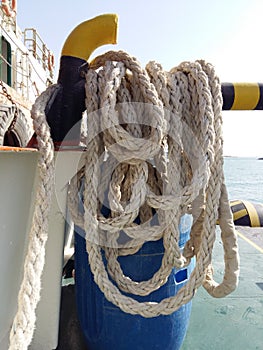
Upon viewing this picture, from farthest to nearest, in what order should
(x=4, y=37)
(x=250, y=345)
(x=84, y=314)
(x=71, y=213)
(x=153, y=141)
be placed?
(x=4, y=37)
(x=250, y=345)
(x=84, y=314)
(x=71, y=213)
(x=153, y=141)

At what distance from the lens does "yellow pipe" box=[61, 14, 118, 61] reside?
101 centimetres

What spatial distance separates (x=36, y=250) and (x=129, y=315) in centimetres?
52

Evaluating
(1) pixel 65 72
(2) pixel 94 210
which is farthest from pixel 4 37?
(2) pixel 94 210

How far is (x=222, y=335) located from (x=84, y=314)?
82cm

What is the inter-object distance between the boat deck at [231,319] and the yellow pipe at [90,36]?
1443 mm

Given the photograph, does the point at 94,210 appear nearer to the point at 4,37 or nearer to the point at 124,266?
the point at 124,266

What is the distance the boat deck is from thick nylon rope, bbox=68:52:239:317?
74 cm

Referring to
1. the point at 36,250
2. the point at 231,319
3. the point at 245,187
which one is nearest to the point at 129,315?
the point at 36,250

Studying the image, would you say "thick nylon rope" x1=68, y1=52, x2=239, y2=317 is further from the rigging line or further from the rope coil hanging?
Answer: the rigging line

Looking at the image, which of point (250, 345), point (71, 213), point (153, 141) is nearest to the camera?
point (153, 141)

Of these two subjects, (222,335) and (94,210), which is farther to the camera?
(222,335)

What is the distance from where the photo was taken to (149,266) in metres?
1.11

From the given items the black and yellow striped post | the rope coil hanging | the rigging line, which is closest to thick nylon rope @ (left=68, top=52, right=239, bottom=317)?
the rope coil hanging

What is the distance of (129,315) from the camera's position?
1.15m
